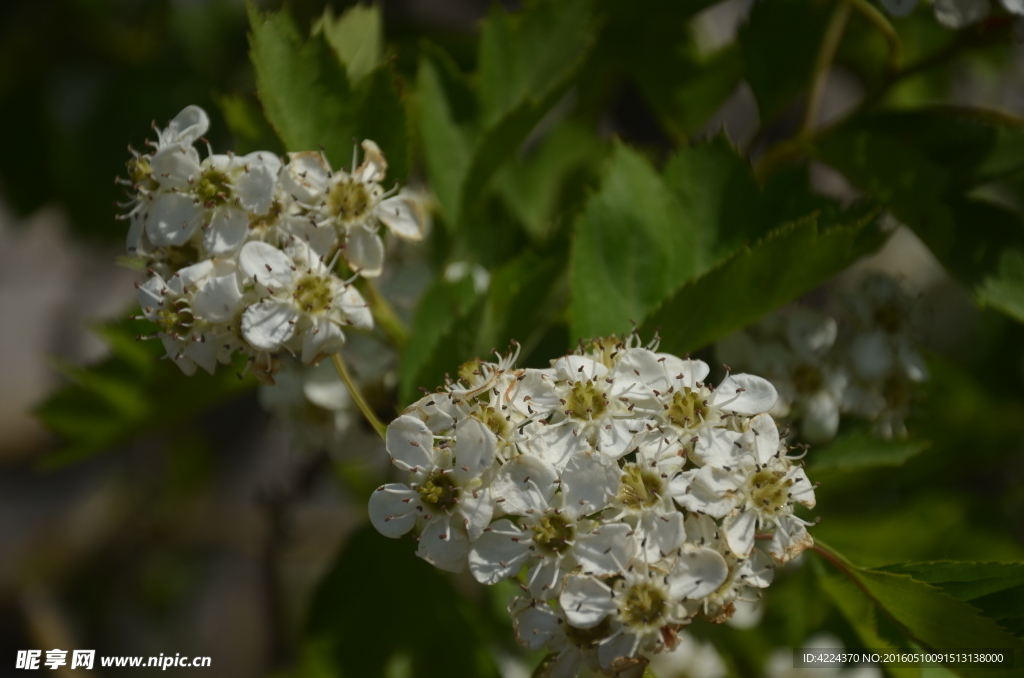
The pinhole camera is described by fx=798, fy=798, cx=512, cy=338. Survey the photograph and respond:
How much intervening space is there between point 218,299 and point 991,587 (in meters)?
0.91

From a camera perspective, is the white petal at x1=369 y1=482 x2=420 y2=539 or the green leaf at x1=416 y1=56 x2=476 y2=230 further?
the green leaf at x1=416 y1=56 x2=476 y2=230

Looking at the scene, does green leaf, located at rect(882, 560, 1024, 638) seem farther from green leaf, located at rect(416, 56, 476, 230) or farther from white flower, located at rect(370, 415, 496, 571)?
green leaf, located at rect(416, 56, 476, 230)

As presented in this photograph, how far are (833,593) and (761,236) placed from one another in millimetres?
515

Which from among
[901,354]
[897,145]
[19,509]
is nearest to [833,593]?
[901,354]

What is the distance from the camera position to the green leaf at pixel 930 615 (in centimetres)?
84

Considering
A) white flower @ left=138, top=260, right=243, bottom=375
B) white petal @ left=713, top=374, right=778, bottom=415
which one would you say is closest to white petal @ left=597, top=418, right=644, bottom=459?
white petal @ left=713, top=374, right=778, bottom=415

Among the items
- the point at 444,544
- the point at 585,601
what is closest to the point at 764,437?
the point at 585,601

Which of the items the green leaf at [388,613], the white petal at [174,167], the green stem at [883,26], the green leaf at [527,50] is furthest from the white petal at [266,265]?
the green stem at [883,26]

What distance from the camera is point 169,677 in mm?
2760

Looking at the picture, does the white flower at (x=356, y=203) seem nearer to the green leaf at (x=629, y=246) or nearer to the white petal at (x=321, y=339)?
the white petal at (x=321, y=339)

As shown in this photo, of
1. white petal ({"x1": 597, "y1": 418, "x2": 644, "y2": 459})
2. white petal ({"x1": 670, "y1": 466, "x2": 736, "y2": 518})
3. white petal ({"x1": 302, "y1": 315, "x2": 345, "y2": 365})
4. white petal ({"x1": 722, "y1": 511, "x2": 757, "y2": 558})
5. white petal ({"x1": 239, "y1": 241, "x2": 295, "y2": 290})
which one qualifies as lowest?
white petal ({"x1": 722, "y1": 511, "x2": 757, "y2": 558})

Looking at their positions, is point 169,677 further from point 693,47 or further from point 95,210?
point 693,47

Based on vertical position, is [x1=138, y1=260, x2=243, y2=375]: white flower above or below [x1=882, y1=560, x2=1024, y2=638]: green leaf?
above

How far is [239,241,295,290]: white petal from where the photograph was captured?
87 cm
